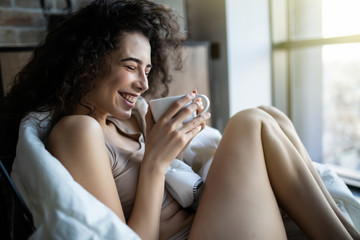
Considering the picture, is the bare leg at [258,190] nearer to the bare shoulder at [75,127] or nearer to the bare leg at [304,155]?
the bare leg at [304,155]

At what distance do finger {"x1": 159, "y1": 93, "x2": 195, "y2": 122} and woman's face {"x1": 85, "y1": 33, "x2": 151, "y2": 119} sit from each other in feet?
0.45

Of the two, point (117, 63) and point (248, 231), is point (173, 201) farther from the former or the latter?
point (117, 63)

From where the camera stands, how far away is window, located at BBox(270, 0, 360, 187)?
1754 mm

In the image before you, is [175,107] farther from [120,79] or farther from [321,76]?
[321,76]

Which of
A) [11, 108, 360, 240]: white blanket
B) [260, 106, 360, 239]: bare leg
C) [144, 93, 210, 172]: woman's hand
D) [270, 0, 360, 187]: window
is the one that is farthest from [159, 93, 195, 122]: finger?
[270, 0, 360, 187]: window

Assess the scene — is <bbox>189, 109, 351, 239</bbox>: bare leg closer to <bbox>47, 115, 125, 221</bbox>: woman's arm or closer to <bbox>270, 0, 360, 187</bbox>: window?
<bbox>47, 115, 125, 221</bbox>: woman's arm

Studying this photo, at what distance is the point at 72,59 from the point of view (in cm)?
88

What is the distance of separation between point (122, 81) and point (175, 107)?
176mm

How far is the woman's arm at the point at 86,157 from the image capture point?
0.71m

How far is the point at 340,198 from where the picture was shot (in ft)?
3.25

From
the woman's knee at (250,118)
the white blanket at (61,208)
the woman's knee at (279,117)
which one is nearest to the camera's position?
the white blanket at (61,208)

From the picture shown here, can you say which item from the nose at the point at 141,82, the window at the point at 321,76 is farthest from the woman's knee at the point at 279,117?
the window at the point at 321,76

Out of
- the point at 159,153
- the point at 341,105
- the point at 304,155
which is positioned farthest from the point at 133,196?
the point at 341,105

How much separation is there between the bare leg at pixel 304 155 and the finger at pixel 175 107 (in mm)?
378
